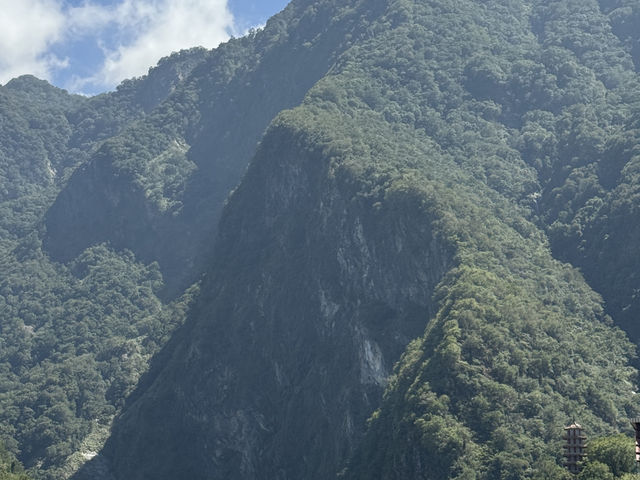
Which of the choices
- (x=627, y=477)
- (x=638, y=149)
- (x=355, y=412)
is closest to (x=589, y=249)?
(x=638, y=149)

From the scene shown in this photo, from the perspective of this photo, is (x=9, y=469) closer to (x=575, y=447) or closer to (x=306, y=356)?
(x=306, y=356)

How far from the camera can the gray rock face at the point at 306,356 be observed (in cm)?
16500

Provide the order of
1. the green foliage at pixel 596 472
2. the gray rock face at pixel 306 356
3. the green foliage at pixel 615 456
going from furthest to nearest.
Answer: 1. the gray rock face at pixel 306 356
2. the green foliage at pixel 615 456
3. the green foliage at pixel 596 472

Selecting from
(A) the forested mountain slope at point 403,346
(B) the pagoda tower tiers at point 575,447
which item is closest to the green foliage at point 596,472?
(B) the pagoda tower tiers at point 575,447

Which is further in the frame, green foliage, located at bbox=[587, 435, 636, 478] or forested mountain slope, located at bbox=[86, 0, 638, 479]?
forested mountain slope, located at bbox=[86, 0, 638, 479]

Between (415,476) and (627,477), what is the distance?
3484cm

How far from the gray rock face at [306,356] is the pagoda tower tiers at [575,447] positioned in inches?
2130

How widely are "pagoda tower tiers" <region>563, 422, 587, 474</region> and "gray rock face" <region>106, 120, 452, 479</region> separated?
177ft

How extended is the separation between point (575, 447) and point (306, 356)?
88466mm

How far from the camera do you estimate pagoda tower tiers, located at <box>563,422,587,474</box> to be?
95.7 meters

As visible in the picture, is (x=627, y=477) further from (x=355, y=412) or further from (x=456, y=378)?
(x=355, y=412)

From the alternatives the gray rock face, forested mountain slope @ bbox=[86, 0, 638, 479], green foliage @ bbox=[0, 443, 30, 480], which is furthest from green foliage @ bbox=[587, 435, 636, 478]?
green foliage @ bbox=[0, 443, 30, 480]

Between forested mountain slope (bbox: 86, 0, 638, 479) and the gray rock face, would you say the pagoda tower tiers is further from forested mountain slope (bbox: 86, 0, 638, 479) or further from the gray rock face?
the gray rock face

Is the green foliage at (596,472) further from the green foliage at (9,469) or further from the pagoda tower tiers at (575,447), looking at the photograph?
the green foliage at (9,469)
